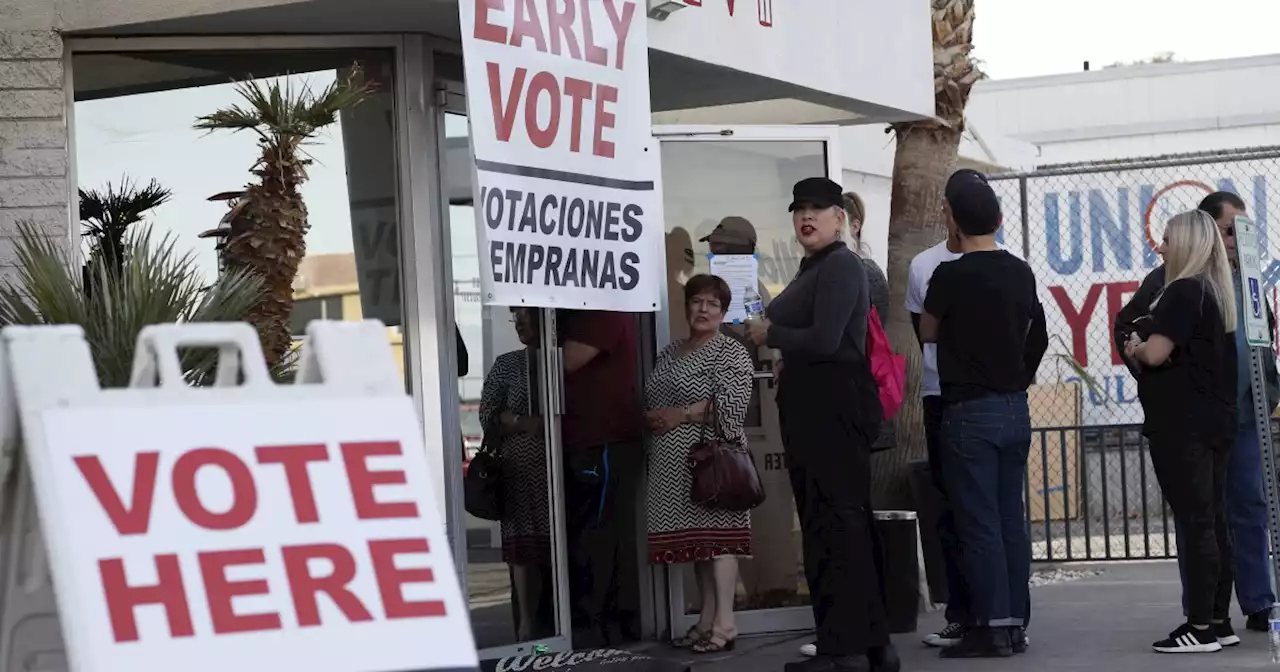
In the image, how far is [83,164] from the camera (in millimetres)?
6547

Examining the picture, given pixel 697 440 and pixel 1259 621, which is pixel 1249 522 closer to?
pixel 1259 621

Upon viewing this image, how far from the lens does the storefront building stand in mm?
6273

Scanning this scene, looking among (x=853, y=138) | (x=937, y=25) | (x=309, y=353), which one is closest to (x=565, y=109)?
(x=309, y=353)

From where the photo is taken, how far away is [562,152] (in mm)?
6430

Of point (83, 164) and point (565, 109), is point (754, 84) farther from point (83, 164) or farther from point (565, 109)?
point (83, 164)

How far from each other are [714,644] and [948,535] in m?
1.15

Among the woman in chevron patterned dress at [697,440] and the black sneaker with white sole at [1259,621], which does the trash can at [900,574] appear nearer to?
the woman in chevron patterned dress at [697,440]

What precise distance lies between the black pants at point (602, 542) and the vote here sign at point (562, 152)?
3.71ft

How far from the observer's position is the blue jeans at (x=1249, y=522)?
7855 mm

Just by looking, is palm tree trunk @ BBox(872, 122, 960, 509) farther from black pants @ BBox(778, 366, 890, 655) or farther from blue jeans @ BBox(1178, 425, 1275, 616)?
black pants @ BBox(778, 366, 890, 655)

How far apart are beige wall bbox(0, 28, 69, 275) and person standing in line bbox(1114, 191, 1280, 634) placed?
4.48 meters

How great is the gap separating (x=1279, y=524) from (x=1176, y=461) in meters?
0.47

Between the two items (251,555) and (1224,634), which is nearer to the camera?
(251,555)

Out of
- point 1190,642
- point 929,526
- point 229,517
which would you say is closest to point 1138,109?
point 929,526
